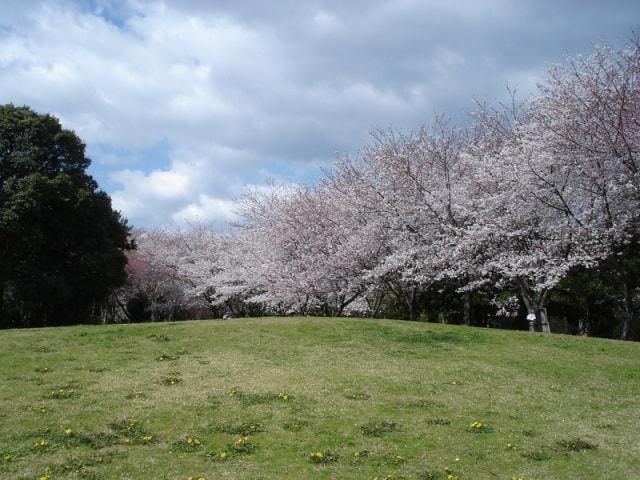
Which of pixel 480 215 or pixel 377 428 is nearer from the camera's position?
pixel 377 428

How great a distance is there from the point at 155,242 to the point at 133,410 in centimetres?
4657

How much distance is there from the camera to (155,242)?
182ft

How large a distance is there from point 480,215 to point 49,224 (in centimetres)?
2424

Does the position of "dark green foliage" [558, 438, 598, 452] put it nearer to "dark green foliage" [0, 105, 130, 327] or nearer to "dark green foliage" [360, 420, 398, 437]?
"dark green foliage" [360, 420, 398, 437]

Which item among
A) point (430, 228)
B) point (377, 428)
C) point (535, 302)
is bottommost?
point (377, 428)

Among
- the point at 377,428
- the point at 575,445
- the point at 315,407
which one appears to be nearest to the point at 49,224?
the point at 315,407

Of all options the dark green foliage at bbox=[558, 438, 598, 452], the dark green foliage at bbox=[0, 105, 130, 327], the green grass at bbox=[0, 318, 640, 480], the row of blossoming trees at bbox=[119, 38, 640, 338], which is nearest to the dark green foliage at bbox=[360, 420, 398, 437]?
the green grass at bbox=[0, 318, 640, 480]

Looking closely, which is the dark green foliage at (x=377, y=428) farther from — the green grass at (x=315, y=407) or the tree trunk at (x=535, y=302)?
the tree trunk at (x=535, y=302)

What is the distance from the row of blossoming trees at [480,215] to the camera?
21062mm

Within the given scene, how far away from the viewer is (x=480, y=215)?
24344mm

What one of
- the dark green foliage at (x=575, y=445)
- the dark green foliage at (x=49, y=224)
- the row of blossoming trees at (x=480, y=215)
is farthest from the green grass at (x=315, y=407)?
the dark green foliage at (x=49, y=224)

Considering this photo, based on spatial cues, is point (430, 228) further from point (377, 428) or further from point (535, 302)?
point (377, 428)

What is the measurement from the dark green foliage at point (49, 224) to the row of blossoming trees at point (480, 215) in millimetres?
9666

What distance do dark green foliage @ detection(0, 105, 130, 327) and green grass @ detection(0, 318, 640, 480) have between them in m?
15.0
